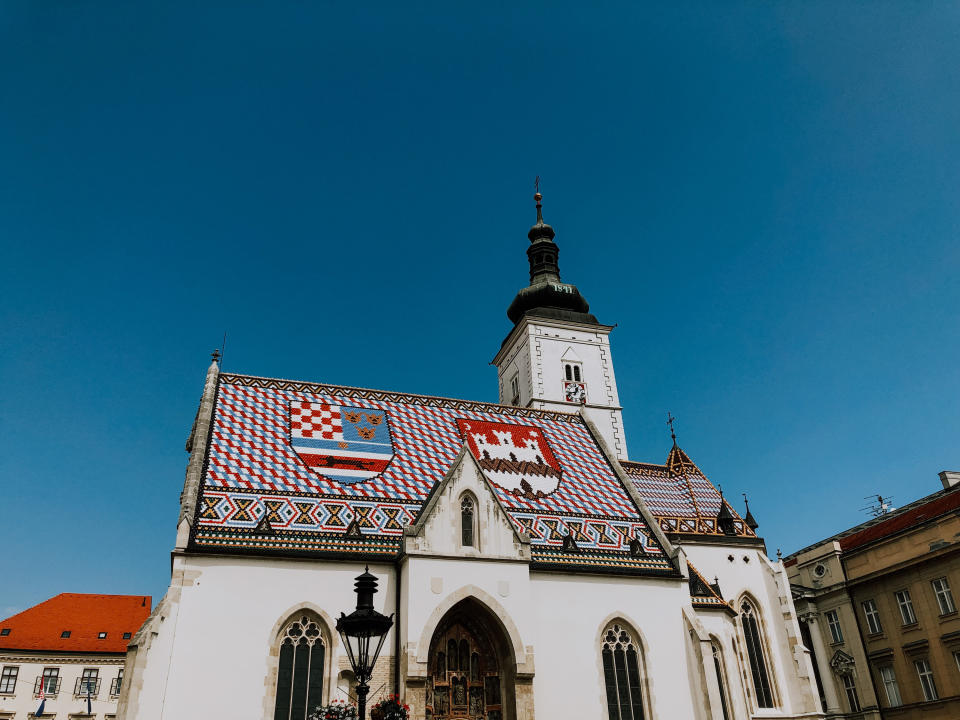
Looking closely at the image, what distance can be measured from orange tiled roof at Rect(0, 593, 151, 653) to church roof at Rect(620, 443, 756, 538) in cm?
2628

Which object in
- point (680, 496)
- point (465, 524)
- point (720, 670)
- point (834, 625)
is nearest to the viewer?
point (465, 524)

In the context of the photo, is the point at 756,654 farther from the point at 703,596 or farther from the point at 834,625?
the point at 834,625

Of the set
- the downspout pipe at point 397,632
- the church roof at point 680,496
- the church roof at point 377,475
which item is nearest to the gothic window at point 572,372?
the church roof at point 680,496

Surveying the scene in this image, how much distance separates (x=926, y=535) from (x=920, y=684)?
6.29m

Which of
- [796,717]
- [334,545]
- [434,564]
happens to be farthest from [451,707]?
[796,717]

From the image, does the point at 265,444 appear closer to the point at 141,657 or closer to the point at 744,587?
the point at 141,657

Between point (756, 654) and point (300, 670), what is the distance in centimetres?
1549

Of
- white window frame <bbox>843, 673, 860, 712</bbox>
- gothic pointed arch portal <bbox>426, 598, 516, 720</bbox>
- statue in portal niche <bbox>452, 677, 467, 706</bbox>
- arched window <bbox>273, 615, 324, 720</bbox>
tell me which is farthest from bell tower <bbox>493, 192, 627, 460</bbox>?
arched window <bbox>273, 615, 324, 720</bbox>

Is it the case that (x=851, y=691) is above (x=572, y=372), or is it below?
below

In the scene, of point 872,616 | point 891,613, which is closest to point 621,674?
point 891,613

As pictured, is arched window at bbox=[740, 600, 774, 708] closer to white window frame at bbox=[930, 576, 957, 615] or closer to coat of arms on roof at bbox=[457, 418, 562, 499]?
coat of arms on roof at bbox=[457, 418, 562, 499]

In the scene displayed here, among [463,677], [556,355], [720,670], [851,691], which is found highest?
[556,355]

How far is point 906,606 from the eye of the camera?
33875mm

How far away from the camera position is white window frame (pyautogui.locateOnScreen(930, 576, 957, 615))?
1241 inches
